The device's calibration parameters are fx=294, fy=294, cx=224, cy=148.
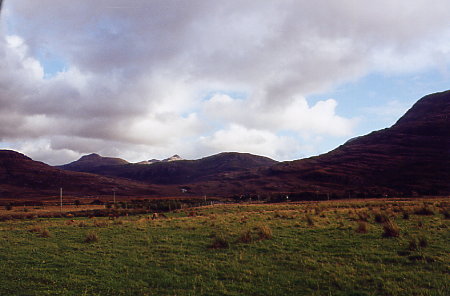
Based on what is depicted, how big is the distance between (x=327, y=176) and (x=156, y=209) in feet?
263

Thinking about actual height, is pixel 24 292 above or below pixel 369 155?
below

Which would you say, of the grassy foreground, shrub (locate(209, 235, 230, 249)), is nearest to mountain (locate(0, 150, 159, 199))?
the grassy foreground

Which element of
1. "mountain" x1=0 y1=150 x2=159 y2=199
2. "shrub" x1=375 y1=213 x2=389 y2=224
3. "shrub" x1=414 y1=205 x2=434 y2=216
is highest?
"mountain" x1=0 y1=150 x2=159 y2=199

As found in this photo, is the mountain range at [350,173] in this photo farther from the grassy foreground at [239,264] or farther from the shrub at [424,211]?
the grassy foreground at [239,264]

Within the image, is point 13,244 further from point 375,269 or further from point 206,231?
point 375,269

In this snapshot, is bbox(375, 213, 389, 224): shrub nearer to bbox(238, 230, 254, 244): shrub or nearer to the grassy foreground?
the grassy foreground

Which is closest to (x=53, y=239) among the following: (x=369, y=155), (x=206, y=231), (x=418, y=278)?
(x=206, y=231)

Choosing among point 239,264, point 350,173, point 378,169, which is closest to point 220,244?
point 239,264

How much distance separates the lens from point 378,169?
354 feet

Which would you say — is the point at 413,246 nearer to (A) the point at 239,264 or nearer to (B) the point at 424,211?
(A) the point at 239,264

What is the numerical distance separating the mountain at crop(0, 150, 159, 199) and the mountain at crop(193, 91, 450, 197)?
43.3 meters

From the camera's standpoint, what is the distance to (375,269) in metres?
9.80

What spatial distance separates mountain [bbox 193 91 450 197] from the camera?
89.8 meters

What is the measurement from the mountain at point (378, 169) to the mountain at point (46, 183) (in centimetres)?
4328
